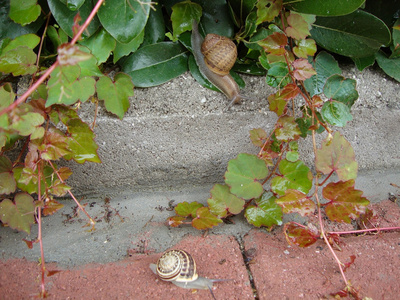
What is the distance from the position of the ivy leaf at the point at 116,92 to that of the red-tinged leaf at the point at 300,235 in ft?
1.99

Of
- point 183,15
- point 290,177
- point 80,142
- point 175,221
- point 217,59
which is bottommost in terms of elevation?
point 175,221

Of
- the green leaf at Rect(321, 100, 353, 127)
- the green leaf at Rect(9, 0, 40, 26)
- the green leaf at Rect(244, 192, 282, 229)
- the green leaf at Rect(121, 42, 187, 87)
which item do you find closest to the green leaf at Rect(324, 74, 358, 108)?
the green leaf at Rect(321, 100, 353, 127)

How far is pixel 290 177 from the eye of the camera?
1026mm

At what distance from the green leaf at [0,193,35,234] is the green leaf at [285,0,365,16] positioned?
3.21 ft

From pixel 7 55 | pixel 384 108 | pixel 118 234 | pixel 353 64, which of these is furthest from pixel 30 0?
pixel 384 108

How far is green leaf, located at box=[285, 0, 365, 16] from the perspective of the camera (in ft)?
3.19

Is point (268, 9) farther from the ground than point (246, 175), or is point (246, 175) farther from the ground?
point (268, 9)

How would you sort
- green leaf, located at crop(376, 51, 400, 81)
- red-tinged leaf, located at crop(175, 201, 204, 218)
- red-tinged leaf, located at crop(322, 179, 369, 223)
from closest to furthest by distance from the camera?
red-tinged leaf, located at crop(322, 179, 369, 223) < red-tinged leaf, located at crop(175, 201, 204, 218) < green leaf, located at crop(376, 51, 400, 81)

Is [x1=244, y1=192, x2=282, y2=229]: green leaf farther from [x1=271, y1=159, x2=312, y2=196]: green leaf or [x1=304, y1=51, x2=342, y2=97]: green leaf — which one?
[x1=304, y1=51, x2=342, y2=97]: green leaf

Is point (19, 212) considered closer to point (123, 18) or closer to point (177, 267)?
point (177, 267)

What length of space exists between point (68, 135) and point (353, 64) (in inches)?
40.5

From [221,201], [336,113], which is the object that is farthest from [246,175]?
[336,113]

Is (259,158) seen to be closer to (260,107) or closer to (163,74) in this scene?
(260,107)

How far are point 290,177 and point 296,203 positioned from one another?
0.15 metres
